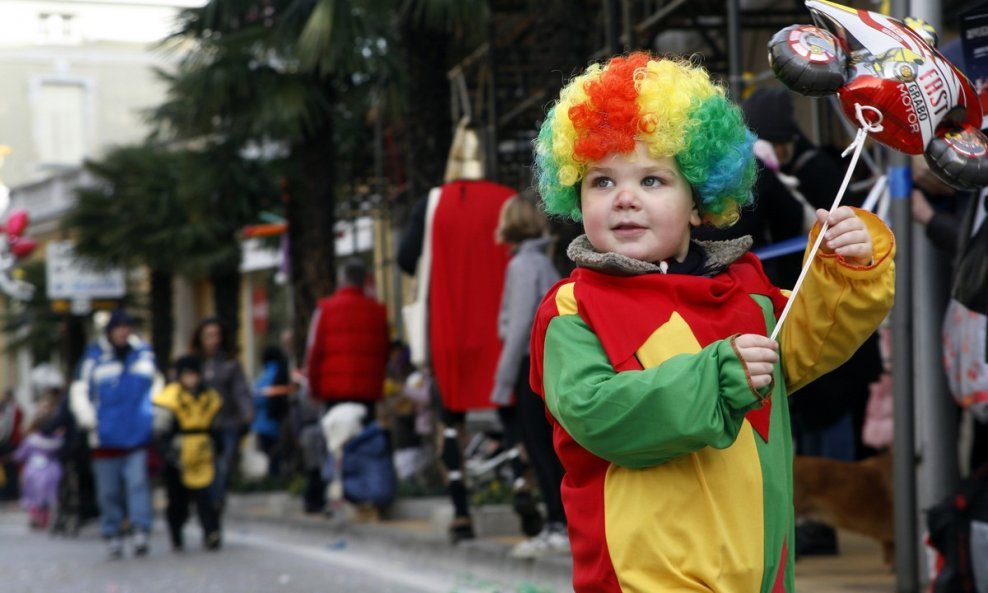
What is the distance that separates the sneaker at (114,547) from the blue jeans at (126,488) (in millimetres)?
52

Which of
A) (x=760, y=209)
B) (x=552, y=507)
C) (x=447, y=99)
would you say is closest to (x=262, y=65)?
(x=447, y=99)

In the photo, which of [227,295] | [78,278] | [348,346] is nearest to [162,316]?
[78,278]

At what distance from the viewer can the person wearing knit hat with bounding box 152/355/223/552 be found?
11906 millimetres

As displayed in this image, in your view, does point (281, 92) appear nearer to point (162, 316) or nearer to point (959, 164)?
point (959, 164)

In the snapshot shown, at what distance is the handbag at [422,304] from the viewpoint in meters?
9.20

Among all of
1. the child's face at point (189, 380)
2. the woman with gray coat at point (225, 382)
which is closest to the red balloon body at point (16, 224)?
the woman with gray coat at point (225, 382)

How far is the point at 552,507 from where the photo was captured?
7.88 m

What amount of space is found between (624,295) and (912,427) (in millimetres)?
3435

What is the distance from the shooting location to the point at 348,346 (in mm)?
11703

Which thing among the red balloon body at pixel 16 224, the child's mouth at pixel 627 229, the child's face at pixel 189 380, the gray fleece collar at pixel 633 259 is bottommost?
the child's face at pixel 189 380

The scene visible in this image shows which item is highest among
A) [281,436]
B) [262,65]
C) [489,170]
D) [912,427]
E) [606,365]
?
[262,65]

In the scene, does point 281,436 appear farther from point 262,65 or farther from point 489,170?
point 489,170

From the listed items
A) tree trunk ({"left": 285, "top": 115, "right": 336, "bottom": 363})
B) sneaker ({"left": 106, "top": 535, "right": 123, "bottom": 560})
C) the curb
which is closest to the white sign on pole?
tree trunk ({"left": 285, "top": 115, "right": 336, "bottom": 363})

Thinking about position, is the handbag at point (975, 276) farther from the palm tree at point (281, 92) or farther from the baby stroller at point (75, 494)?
the baby stroller at point (75, 494)
